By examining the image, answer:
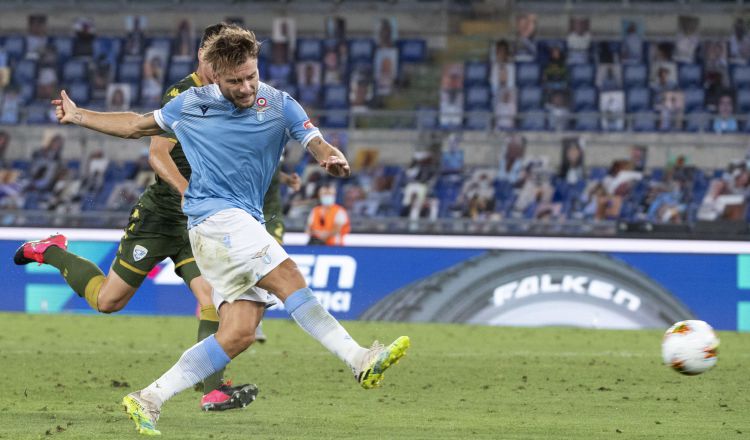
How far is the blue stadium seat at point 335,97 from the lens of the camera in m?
27.4

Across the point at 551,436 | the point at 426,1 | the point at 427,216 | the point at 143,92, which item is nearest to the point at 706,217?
the point at 427,216

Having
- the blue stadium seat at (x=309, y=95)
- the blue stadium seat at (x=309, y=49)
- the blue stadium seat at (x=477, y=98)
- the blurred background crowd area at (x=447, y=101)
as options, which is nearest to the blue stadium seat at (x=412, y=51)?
the blurred background crowd area at (x=447, y=101)

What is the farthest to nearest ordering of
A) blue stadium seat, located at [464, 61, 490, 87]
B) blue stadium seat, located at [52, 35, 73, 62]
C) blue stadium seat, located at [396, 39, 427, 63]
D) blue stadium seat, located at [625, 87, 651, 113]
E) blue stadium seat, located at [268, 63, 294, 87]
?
blue stadium seat, located at [52, 35, 73, 62] → blue stadium seat, located at [396, 39, 427, 63] → blue stadium seat, located at [268, 63, 294, 87] → blue stadium seat, located at [464, 61, 490, 87] → blue stadium seat, located at [625, 87, 651, 113]

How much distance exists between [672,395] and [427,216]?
1439 centimetres

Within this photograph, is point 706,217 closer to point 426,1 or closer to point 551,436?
point 426,1

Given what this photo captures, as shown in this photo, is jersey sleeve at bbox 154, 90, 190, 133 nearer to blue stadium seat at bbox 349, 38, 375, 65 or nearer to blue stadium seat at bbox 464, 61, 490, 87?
blue stadium seat at bbox 464, 61, 490, 87

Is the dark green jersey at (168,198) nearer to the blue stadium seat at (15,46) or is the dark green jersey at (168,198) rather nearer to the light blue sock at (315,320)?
the light blue sock at (315,320)

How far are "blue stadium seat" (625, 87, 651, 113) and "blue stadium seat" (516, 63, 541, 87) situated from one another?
1907 millimetres

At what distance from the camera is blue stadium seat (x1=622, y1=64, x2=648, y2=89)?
27000 mm

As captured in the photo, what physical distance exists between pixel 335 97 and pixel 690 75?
7.40 metres

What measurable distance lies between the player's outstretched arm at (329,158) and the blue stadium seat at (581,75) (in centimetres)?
2117

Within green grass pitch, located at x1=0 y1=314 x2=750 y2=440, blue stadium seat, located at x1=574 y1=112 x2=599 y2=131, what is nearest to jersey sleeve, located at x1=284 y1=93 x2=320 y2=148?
green grass pitch, located at x1=0 y1=314 x2=750 y2=440

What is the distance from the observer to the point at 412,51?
28828 millimetres

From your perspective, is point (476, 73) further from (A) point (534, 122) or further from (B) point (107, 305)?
(B) point (107, 305)
